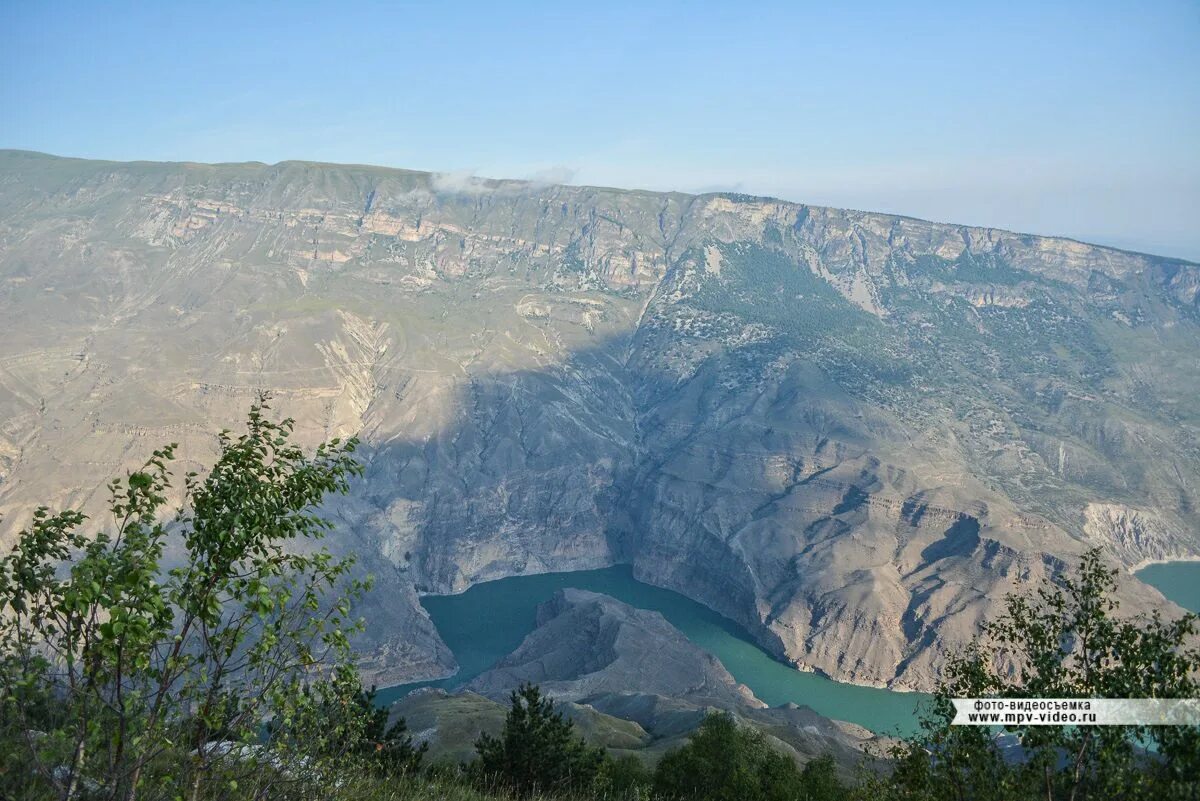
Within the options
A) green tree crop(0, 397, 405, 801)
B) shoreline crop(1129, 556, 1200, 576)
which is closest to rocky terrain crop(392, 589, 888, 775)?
green tree crop(0, 397, 405, 801)

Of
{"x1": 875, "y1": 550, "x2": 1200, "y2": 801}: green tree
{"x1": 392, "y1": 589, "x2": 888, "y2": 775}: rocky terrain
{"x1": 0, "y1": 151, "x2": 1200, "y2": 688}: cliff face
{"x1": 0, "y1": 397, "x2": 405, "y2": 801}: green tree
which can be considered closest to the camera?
{"x1": 0, "y1": 397, "x2": 405, "y2": 801}: green tree

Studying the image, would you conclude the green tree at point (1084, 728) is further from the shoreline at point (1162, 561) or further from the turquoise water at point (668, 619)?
the shoreline at point (1162, 561)

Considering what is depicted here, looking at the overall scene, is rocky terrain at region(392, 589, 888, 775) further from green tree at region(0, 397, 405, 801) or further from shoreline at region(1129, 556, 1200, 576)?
shoreline at region(1129, 556, 1200, 576)

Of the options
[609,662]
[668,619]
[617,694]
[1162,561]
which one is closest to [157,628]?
[617,694]

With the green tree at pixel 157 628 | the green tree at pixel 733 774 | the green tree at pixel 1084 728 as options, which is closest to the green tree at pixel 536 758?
the green tree at pixel 733 774

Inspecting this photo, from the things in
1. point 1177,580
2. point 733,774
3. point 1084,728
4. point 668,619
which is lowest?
point 668,619

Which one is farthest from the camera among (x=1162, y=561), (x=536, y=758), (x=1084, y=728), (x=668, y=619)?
(x=1162, y=561)

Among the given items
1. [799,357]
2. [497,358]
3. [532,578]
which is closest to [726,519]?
[532,578]

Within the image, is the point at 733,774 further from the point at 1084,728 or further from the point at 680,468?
the point at 680,468
